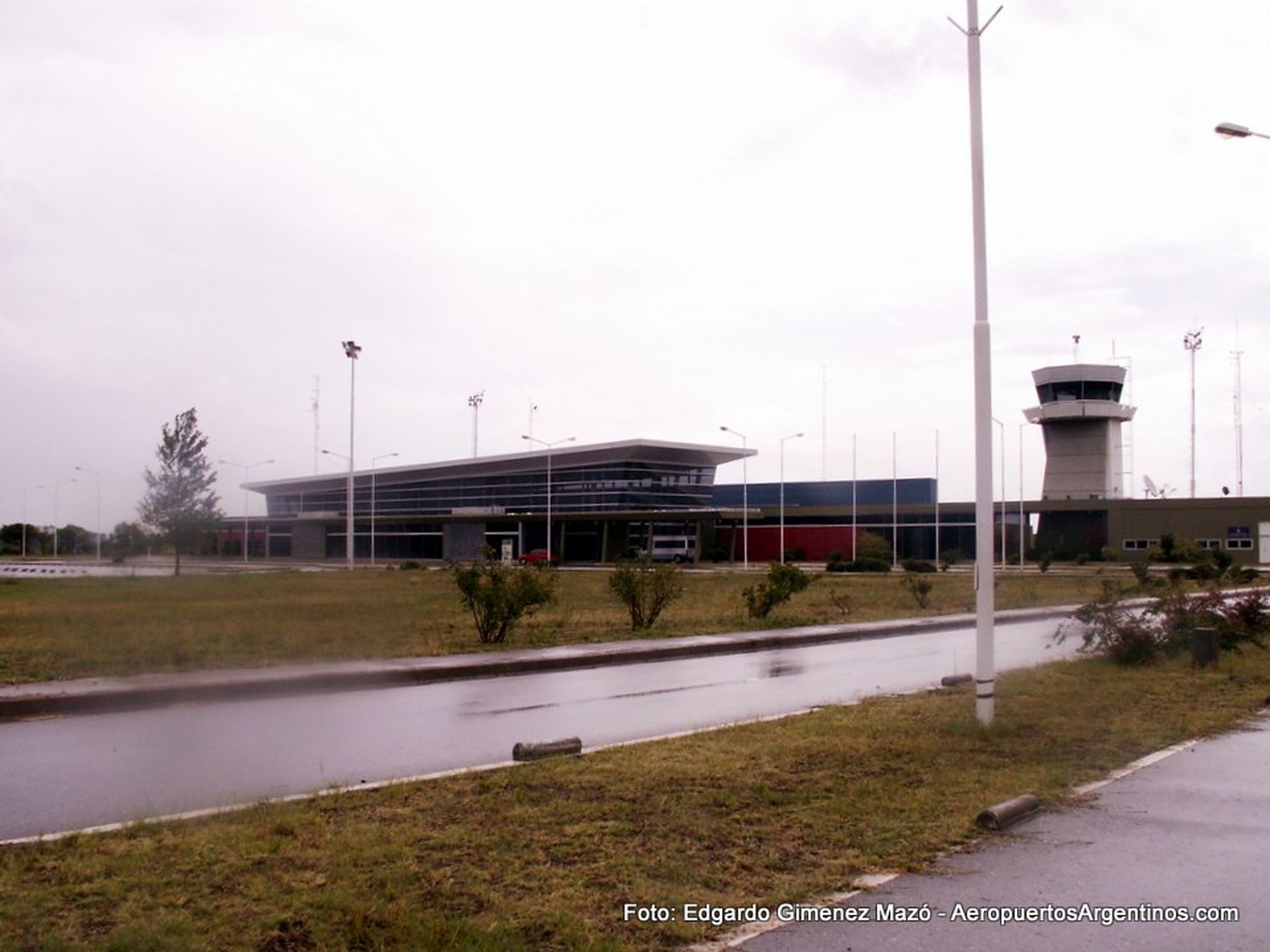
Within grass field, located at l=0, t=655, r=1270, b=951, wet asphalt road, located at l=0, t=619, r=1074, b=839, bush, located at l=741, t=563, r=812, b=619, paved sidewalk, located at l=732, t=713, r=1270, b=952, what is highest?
bush, located at l=741, t=563, r=812, b=619

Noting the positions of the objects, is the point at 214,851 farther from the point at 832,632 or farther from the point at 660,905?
the point at 832,632

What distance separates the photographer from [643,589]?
2527 cm

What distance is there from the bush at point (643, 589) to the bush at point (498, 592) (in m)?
2.24

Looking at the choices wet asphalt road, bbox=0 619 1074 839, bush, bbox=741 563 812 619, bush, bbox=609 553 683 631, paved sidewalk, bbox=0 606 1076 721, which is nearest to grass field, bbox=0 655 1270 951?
wet asphalt road, bbox=0 619 1074 839

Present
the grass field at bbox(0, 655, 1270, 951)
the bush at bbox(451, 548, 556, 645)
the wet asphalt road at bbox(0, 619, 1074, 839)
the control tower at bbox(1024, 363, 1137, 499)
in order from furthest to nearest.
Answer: the control tower at bbox(1024, 363, 1137, 499) → the bush at bbox(451, 548, 556, 645) → the wet asphalt road at bbox(0, 619, 1074, 839) → the grass field at bbox(0, 655, 1270, 951)

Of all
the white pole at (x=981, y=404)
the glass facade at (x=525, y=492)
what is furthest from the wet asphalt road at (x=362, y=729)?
the glass facade at (x=525, y=492)

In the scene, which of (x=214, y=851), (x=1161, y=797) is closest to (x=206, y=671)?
(x=214, y=851)

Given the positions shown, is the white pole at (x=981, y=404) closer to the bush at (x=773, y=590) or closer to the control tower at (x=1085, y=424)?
the bush at (x=773, y=590)

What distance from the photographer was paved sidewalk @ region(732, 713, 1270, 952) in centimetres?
552

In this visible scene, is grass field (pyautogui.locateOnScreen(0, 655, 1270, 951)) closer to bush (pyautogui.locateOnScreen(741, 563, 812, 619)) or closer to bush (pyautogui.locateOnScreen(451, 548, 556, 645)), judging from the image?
bush (pyautogui.locateOnScreen(451, 548, 556, 645))

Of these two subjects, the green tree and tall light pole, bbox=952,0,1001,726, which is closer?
tall light pole, bbox=952,0,1001,726

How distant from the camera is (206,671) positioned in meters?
16.4

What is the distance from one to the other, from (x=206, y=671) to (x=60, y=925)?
448 inches

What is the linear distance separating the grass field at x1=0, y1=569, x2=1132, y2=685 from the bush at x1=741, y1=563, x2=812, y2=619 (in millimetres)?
550
